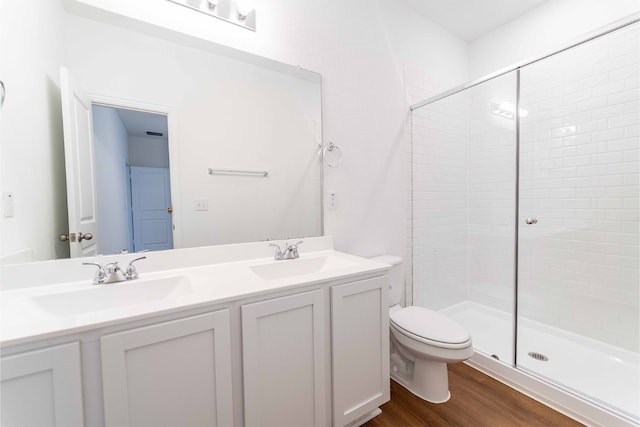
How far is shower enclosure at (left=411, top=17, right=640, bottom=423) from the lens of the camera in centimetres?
182

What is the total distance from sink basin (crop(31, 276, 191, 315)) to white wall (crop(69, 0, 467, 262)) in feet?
3.26

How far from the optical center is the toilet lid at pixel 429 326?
1487 mm

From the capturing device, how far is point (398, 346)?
1.77m

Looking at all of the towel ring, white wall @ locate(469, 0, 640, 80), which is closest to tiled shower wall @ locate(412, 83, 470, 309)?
white wall @ locate(469, 0, 640, 80)

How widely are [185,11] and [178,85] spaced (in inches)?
14.9

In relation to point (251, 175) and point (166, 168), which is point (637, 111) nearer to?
point (251, 175)

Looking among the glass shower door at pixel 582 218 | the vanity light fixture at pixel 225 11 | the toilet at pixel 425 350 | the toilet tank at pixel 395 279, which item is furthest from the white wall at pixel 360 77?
the glass shower door at pixel 582 218

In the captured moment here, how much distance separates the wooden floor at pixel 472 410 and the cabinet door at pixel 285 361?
0.52 meters

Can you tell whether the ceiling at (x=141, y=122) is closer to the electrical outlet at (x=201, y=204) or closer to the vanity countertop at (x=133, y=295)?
the electrical outlet at (x=201, y=204)

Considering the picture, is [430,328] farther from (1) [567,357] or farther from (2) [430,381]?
(1) [567,357]

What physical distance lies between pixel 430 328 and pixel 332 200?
973 millimetres

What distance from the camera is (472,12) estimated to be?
7.40ft

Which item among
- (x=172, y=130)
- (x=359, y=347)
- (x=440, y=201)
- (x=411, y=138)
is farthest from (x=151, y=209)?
(x=440, y=201)

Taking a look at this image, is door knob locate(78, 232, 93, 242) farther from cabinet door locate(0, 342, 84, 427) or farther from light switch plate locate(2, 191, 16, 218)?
cabinet door locate(0, 342, 84, 427)
